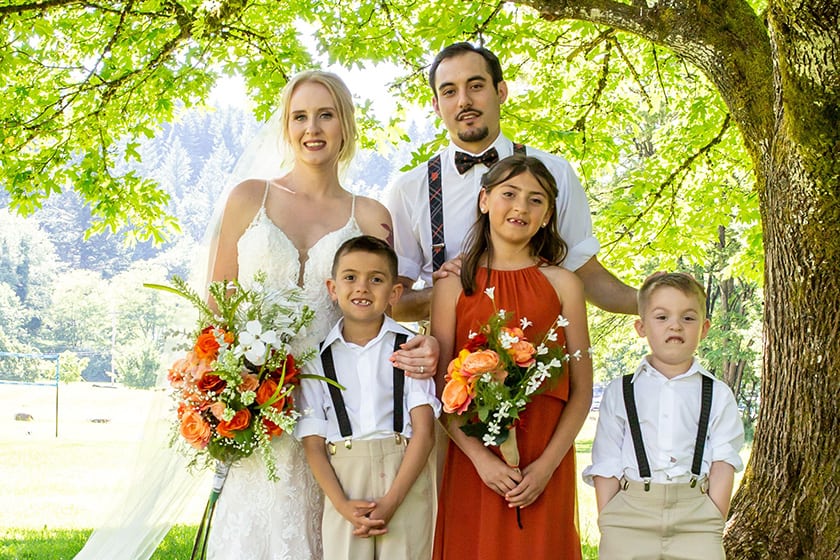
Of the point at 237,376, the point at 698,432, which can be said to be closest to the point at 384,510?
the point at 237,376

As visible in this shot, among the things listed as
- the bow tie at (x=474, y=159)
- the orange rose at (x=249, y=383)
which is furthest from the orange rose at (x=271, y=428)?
the bow tie at (x=474, y=159)

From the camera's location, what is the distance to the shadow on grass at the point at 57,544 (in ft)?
26.0

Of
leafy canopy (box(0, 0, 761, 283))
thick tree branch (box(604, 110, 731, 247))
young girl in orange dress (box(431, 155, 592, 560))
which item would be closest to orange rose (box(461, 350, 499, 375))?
young girl in orange dress (box(431, 155, 592, 560))

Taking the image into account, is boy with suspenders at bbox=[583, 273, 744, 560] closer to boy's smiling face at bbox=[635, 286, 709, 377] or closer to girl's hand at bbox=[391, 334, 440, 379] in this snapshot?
boy's smiling face at bbox=[635, 286, 709, 377]

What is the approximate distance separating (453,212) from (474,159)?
265 mm

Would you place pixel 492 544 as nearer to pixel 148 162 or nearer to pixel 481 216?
pixel 481 216

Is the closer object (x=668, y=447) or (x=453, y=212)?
(x=668, y=447)

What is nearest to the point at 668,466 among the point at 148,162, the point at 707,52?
the point at 707,52

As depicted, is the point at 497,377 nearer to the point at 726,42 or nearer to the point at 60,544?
the point at 726,42

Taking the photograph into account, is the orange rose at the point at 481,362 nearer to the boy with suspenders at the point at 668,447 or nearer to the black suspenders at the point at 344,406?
the black suspenders at the point at 344,406

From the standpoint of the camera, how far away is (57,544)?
337 inches

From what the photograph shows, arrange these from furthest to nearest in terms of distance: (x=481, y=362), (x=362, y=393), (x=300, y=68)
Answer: (x=300, y=68) → (x=362, y=393) → (x=481, y=362)

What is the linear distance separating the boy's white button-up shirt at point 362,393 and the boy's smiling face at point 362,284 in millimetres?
105

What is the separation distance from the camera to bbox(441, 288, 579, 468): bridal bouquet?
3.14 m
